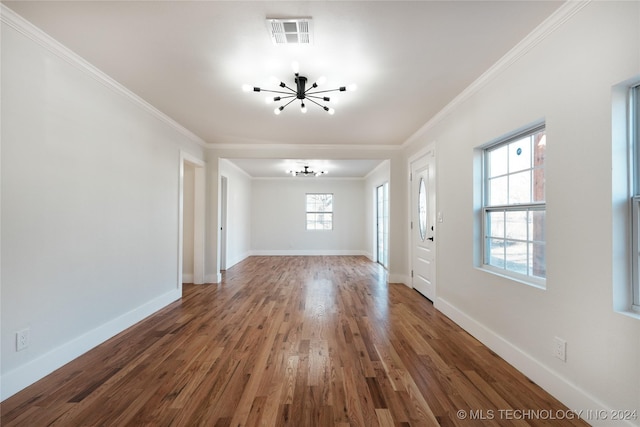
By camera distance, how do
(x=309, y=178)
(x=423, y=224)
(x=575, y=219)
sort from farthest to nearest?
(x=309, y=178) < (x=423, y=224) < (x=575, y=219)

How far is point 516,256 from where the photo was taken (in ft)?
8.10

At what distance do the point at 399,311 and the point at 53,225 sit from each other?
3.57 m

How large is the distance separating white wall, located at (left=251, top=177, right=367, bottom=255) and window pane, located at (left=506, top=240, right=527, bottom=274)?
22.4 ft

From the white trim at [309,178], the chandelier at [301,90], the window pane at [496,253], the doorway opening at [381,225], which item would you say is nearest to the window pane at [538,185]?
the window pane at [496,253]

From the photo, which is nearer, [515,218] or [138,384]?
[138,384]

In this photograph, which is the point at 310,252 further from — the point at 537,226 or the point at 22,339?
the point at 22,339

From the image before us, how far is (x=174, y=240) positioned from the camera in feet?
13.7

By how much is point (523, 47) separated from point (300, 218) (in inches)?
302

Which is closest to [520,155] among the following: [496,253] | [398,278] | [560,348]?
[496,253]

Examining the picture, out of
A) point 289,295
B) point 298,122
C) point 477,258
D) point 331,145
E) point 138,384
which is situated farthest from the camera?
point 331,145

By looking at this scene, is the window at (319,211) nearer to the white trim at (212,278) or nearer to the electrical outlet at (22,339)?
the white trim at (212,278)

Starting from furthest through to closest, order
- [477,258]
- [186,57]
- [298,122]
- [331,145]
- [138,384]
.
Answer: [331,145] < [298,122] < [477,258] < [186,57] < [138,384]

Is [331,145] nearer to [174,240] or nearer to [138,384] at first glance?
[174,240]

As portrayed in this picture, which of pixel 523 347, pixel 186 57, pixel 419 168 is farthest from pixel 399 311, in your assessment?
pixel 186 57
